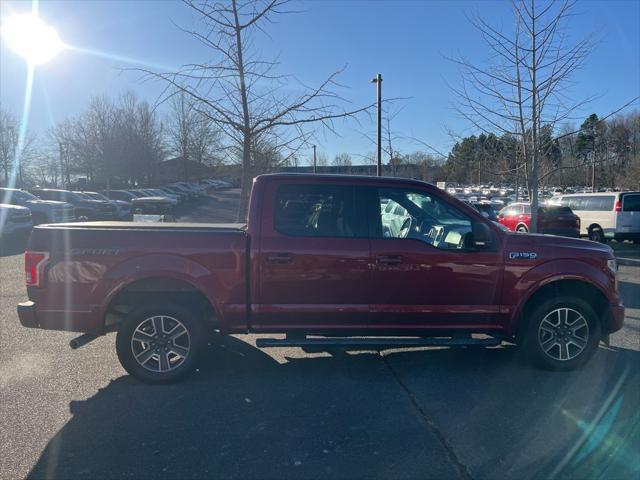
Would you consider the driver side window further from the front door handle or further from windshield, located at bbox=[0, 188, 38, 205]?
windshield, located at bbox=[0, 188, 38, 205]

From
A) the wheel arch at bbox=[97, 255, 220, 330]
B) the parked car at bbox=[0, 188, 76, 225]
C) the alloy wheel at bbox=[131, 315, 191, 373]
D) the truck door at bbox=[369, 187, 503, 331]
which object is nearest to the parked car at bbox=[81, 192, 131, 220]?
the parked car at bbox=[0, 188, 76, 225]

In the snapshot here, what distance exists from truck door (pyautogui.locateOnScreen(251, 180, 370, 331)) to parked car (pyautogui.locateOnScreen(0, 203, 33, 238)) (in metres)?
15.1

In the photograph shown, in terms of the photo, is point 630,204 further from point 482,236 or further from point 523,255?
point 482,236

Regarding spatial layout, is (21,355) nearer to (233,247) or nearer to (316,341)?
(233,247)

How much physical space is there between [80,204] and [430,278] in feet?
78.9

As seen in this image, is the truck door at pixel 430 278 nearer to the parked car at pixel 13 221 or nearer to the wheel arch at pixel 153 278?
the wheel arch at pixel 153 278

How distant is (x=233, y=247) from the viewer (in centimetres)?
468

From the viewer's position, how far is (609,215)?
689 inches

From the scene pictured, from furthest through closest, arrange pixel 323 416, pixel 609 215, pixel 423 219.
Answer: pixel 609 215 → pixel 423 219 → pixel 323 416

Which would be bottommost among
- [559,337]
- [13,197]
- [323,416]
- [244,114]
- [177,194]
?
[323,416]

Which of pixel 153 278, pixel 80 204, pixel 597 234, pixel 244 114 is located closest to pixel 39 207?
→ pixel 80 204

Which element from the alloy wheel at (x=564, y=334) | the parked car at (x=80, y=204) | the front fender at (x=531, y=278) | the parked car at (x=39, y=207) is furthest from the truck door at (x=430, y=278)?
the parked car at (x=80, y=204)

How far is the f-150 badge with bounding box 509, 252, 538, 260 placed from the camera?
493cm

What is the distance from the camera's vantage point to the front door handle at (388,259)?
15.6 ft
